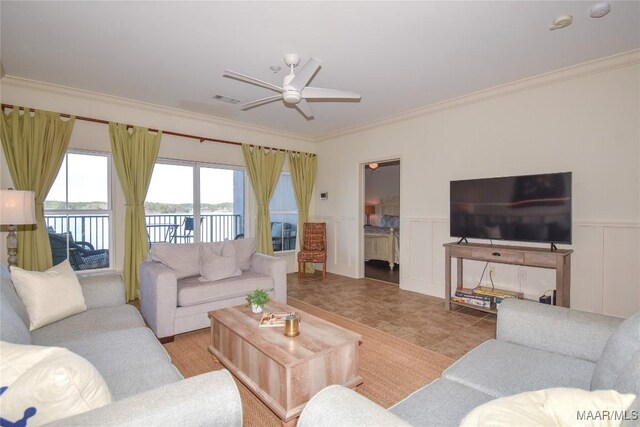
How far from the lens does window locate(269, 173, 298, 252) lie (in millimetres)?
6066

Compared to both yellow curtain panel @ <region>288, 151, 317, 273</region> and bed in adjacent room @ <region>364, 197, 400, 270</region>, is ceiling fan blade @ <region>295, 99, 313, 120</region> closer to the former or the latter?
yellow curtain panel @ <region>288, 151, 317, 273</region>

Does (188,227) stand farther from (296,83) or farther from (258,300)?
(296,83)

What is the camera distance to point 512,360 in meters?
1.65

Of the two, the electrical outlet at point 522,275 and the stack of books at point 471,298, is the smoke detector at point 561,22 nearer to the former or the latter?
the electrical outlet at point 522,275

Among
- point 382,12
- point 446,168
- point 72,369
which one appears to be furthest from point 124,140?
point 446,168

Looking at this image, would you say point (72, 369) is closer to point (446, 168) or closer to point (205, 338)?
point (205, 338)

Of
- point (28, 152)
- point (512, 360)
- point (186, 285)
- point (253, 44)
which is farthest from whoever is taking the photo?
point (28, 152)

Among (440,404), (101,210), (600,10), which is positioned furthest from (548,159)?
(101,210)

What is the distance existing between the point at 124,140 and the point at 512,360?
4747 mm

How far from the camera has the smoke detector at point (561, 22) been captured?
7.96ft

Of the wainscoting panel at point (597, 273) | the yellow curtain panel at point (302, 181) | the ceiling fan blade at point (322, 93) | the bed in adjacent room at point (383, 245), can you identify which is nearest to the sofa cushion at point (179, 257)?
the ceiling fan blade at point (322, 93)

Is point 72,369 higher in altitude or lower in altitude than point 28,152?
lower

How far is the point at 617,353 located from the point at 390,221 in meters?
7.33

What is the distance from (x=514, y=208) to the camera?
352cm
